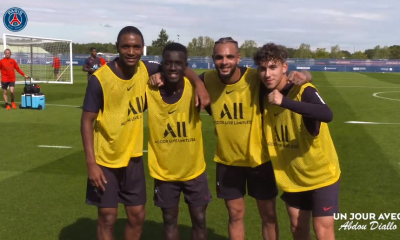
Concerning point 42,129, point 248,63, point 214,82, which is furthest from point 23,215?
point 248,63

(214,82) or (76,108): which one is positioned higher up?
(214,82)

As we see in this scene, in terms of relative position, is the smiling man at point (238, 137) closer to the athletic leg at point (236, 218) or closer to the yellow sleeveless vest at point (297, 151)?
the athletic leg at point (236, 218)

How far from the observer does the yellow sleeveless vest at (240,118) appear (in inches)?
164

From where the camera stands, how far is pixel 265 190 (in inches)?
172

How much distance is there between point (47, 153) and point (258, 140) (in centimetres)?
602

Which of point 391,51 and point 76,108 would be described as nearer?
point 76,108

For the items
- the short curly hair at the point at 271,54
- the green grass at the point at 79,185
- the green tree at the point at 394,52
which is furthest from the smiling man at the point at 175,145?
the green tree at the point at 394,52

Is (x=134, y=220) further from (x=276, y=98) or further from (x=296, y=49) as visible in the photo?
(x=296, y=49)

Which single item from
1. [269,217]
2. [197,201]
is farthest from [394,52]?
[197,201]

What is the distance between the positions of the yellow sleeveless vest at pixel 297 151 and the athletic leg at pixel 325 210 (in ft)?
0.25

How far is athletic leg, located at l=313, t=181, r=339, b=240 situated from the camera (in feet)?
12.8

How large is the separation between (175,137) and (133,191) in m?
0.66

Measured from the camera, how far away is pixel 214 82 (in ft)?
14.0

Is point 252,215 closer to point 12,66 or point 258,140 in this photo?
point 258,140
